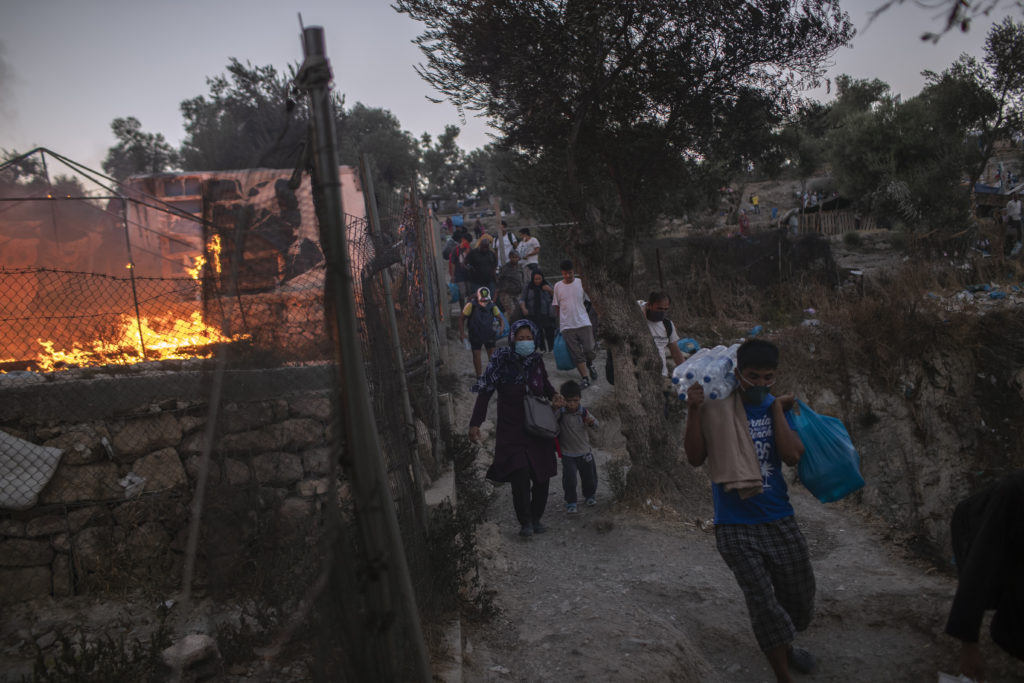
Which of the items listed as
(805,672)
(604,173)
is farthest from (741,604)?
(604,173)

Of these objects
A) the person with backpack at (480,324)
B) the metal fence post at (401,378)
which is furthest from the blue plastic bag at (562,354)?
the metal fence post at (401,378)

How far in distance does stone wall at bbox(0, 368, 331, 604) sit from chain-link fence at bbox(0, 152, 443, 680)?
0.01 m

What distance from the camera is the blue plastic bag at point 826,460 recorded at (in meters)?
4.15

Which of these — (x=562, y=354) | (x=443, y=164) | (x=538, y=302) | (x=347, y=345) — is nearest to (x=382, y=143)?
(x=443, y=164)

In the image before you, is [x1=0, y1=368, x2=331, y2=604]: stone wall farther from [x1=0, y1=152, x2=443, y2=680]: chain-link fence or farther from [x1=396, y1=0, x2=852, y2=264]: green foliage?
[x1=396, y1=0, x2=852, y2=264]: green foliage

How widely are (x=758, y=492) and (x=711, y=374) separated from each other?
2.13 ft

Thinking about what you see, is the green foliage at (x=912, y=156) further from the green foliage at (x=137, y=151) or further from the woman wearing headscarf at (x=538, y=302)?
the green foliage at (x=137, y=151)

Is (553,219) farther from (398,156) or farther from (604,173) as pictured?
(398,156)

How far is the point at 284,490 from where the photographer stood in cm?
515

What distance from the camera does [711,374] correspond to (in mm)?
4059

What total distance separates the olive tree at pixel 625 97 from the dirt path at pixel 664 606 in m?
1.10

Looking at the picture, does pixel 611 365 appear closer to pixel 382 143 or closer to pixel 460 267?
pixel 460 267

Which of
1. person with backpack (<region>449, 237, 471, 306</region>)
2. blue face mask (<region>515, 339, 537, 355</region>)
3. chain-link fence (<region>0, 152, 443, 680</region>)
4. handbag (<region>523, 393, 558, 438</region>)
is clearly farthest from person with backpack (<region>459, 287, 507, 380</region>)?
handbag (<region>523, 393, 558, 438</region>)

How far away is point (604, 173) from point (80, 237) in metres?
7.51
